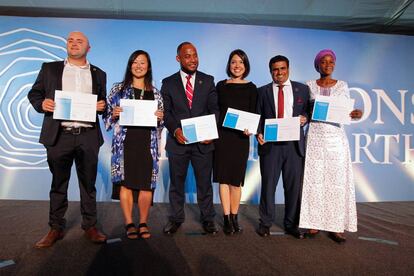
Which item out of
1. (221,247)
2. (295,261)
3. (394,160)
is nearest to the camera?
(295,261)

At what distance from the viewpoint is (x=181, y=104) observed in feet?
A: 9.50

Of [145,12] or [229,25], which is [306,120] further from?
[145,12]

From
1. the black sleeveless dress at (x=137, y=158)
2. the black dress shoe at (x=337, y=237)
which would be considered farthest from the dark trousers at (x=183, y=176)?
the black dress shoe at (x=337, y=237)

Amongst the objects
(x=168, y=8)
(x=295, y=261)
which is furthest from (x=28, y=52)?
(x=295, y=261)

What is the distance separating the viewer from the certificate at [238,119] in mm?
2775

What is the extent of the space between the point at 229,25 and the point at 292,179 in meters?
2.67

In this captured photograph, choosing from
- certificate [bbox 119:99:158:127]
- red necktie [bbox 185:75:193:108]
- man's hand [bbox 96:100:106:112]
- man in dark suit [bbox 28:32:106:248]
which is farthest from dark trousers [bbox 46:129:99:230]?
red necktie [bbox 185:75:193:108]

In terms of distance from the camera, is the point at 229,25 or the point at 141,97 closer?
the point at 141,97

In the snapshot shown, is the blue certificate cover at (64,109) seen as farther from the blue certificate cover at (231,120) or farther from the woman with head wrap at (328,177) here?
the woman with head wrap at (328,177)

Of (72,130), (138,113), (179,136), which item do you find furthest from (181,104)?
(72,130)

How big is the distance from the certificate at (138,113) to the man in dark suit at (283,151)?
37.5 inches

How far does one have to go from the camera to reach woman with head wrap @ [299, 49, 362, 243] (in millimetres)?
2795

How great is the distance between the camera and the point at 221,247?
256 cm

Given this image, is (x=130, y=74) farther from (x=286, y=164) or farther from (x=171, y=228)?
(x=286, y=164)
